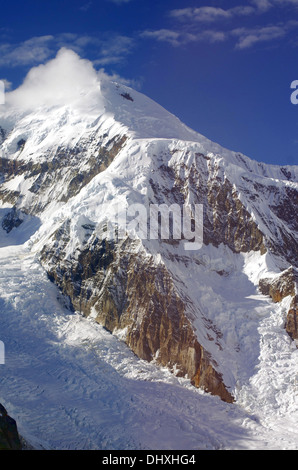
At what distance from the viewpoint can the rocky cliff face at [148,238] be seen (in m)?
69.0

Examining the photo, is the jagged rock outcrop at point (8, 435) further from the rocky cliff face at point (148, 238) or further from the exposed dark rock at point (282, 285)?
the exposed dark rock at point (282, 285)

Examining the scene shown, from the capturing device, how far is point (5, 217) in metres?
112

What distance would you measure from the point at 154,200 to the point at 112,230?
38.5ft

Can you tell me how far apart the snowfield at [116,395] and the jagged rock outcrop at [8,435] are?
410cm

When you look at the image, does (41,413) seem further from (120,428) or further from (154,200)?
(154,200)

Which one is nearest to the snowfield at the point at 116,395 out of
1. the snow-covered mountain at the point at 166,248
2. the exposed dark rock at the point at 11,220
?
the snow-covered mountain at the point at 166,248

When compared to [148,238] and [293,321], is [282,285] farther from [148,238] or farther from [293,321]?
[148,238]

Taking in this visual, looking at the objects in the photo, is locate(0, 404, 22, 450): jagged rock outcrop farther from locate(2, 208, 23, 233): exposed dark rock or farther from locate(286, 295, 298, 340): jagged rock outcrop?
locate(2, 208, 23, 233): exposed dark rock

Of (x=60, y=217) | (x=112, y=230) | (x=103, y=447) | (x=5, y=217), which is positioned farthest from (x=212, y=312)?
(x=5, y=217)

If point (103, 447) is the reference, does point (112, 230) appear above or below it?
above

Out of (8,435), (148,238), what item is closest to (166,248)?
(148,238)

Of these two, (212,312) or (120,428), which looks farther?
(212,312)

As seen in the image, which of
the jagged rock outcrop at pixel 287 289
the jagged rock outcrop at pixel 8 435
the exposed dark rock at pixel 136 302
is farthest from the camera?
the jagged rock outcrop at pixel 287 289

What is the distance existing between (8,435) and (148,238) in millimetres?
41068
